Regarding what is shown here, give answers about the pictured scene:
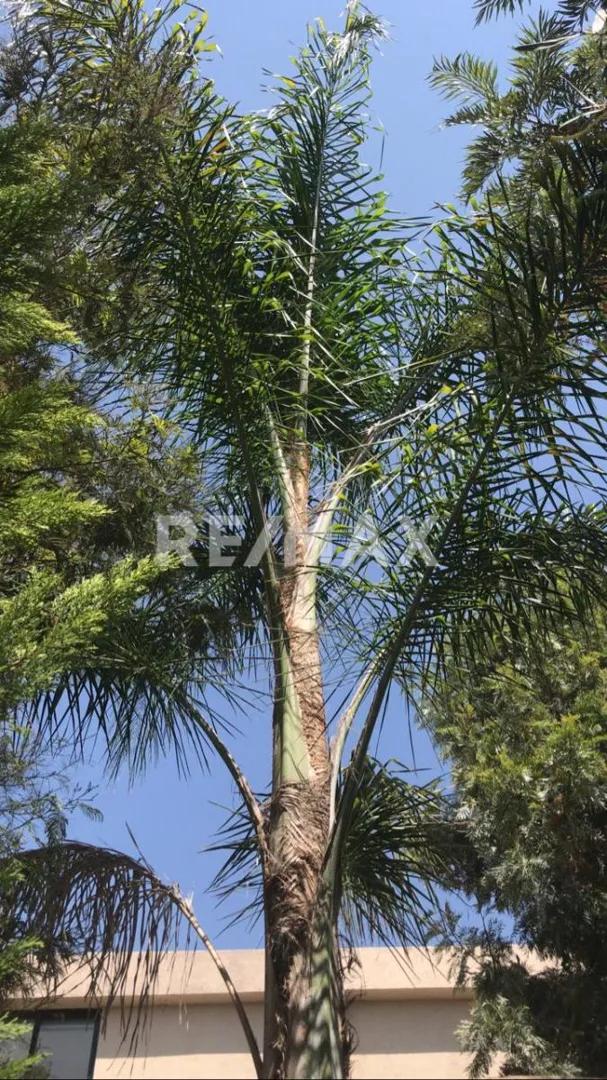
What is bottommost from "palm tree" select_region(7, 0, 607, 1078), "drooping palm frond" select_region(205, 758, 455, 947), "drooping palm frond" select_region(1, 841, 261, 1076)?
"drooping palm frond" select_region(1, 841, 261, 1076)

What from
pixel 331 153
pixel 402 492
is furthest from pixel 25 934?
pixel 331 153

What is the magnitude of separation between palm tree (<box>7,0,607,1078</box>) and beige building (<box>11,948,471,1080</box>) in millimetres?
8187

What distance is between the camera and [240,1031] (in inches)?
465

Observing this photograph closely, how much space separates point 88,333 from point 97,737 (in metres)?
2.19

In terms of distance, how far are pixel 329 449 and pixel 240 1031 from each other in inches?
376

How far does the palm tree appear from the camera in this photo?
3.25m

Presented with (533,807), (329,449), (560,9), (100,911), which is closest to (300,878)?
(100,911)

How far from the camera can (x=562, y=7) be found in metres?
6.32

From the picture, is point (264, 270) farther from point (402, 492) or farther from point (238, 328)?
point (402, 492)

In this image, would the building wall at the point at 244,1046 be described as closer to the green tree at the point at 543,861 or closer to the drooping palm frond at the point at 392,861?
the green tree at the point at 543,861

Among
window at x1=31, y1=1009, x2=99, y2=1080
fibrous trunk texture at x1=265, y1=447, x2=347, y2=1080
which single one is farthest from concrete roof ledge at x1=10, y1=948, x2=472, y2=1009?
fibrous trunk texture at x1=265, y1=447, x2=347, y2=1080

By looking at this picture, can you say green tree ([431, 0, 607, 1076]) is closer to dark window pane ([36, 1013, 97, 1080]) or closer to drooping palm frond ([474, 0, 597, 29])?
drooping palm frond ([474, 0, 597, 29])

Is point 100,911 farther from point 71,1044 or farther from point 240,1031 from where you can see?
point 240,1031

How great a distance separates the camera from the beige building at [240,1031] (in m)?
11.4
